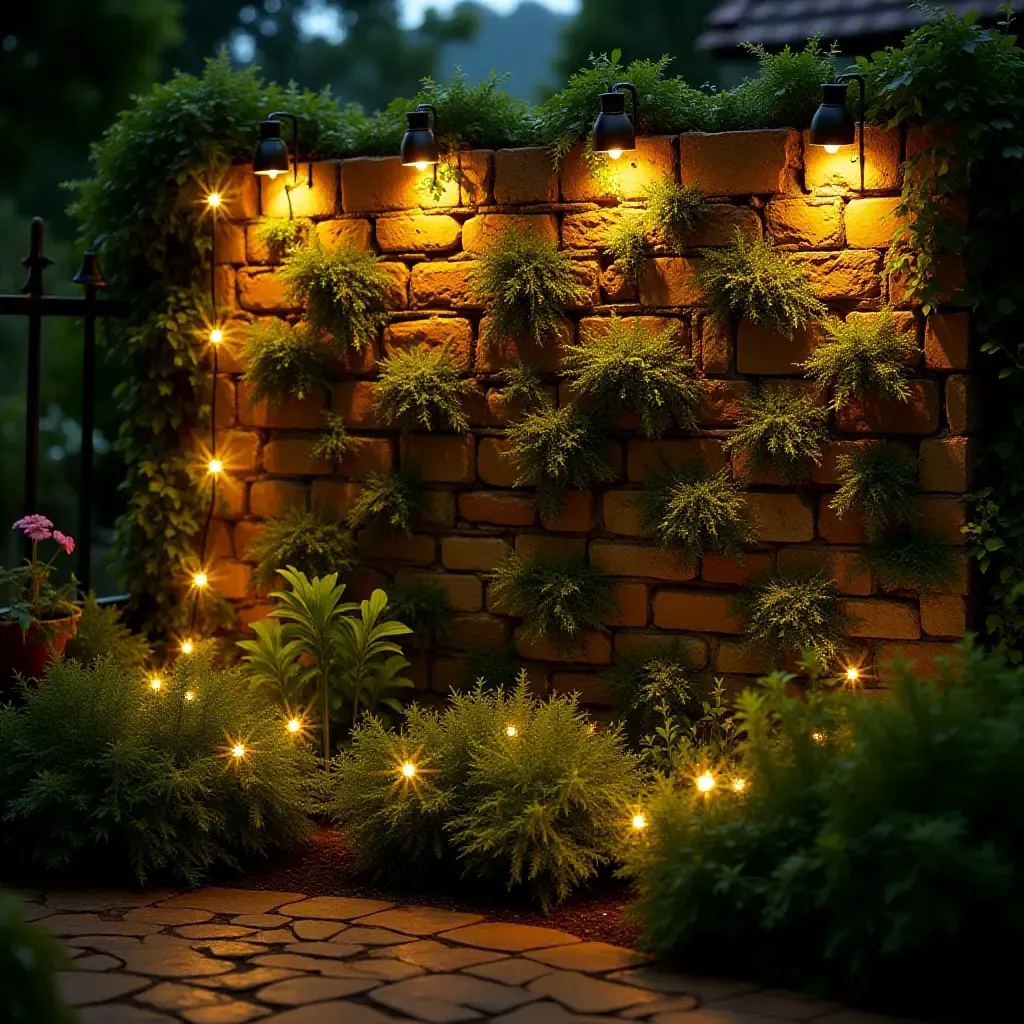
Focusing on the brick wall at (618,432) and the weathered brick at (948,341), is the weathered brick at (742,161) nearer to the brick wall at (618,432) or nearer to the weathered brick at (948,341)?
the brick wall at (618,432)

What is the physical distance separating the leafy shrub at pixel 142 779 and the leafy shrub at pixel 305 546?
34.2 inches

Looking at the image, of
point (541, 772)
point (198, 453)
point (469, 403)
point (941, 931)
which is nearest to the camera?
point (941, 931)

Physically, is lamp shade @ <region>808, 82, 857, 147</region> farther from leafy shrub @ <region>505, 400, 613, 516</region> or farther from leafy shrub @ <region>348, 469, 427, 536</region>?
leafy shrub @ <region>348, 469, 427, 536</region>

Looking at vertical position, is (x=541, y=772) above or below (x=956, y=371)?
below

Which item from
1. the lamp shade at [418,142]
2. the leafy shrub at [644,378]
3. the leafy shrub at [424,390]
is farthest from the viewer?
the leafy shrub at [424,390]

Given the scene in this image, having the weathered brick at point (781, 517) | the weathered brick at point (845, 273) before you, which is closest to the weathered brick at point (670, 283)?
the weathered brick at point (845, 273)

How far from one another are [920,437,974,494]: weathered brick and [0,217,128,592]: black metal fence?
332cm

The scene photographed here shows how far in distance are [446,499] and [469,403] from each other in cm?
38

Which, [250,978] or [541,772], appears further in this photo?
[541,772]

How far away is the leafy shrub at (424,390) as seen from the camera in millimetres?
5449

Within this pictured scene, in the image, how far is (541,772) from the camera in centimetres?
434

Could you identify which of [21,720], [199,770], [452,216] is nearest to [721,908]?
[199,770]

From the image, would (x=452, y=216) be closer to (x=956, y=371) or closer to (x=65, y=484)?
(x=956, y=371)

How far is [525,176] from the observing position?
5395 mm
